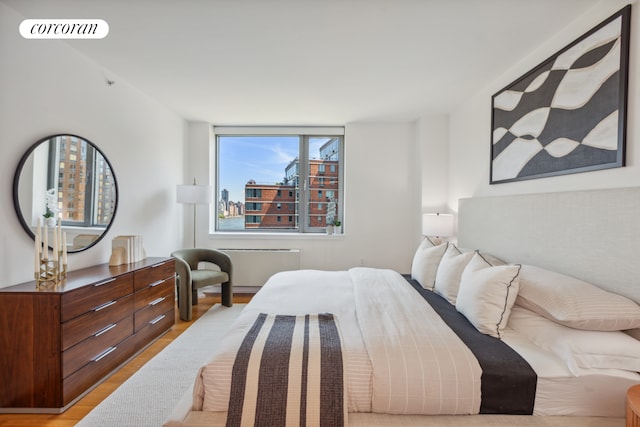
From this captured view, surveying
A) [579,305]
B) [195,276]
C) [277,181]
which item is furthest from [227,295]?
[579,305]

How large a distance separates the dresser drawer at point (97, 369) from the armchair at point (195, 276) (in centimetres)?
80

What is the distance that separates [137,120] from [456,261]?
3526 mm

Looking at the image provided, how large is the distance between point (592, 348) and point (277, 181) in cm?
425

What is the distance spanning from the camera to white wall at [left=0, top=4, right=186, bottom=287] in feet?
6.63

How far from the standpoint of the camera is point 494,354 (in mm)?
1499

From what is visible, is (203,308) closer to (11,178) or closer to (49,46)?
(11,178)

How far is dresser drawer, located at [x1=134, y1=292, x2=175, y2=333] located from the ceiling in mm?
2171

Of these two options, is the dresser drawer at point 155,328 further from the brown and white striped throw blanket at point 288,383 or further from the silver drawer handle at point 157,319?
the brown and white striped throw blanket at point 288,383

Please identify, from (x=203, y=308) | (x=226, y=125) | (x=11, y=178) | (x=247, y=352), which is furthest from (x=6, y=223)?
(x=226, y=125)

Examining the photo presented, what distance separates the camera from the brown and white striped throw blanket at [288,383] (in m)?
1.27

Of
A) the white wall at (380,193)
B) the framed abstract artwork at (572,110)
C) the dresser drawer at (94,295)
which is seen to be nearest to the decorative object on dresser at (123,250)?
the dresser drawer at (94,295)

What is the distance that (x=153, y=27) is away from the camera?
2.14 meters

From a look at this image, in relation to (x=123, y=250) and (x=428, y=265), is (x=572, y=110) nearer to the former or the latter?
(x=428, y=265)

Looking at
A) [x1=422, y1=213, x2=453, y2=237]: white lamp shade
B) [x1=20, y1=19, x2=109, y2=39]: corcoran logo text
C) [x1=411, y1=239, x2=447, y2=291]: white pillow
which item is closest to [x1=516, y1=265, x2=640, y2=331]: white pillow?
[x1=411, y1=239, x2=447, y2=291]: white pillow
